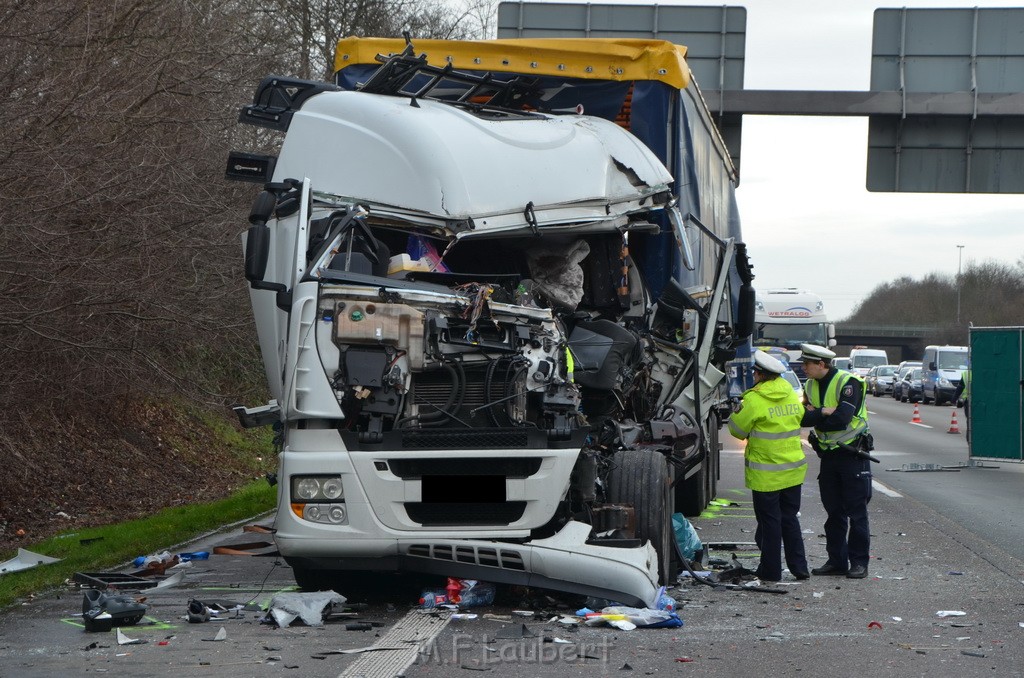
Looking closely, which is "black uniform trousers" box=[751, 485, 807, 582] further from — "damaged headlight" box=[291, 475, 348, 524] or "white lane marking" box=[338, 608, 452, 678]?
"damaged headlight" box=[291, 475, 348, 524]

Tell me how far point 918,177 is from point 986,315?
76.8m

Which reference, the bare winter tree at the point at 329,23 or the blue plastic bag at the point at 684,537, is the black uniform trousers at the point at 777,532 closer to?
the blue plastic bag at the point at 684,537

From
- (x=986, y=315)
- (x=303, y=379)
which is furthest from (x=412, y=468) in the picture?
(x=986, y=315)

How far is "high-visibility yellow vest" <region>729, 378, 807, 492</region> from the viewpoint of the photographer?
882cm

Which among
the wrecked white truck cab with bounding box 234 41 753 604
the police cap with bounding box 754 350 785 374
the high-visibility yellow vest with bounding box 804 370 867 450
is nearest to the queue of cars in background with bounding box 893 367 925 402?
the high-visibility yellow vest with bounding box 804 370 867 450

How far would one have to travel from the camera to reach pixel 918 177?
22.8 meters

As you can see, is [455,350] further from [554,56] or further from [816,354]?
[816,354]

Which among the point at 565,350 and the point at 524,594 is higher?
the point at 565,350

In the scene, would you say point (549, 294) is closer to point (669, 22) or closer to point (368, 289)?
point (368, 289)

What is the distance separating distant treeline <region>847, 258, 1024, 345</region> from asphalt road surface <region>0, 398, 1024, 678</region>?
7585 centimetres

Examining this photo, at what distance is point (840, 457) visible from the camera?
932 cm

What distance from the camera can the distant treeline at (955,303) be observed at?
308ft

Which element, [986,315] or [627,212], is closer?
[627,212]

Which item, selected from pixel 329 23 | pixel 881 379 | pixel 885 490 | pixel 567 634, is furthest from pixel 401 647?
pixel 881 379
